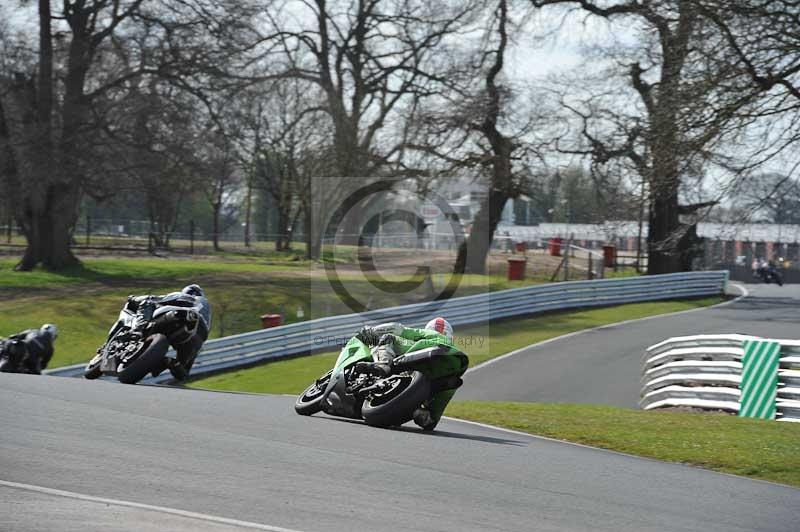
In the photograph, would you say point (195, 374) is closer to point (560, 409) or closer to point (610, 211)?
point (560, 409)

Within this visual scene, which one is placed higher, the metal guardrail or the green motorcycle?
the green motorcycle

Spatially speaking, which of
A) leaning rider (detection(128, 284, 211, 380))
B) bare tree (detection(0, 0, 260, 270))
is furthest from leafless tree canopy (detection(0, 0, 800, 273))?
leaning rider (detection(128, 284, 211, 380))

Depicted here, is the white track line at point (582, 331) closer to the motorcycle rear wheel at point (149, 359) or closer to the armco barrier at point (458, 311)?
the armco barrier at point (458, 311)

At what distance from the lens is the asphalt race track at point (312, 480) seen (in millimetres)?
5484

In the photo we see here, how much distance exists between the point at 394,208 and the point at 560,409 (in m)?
23.1

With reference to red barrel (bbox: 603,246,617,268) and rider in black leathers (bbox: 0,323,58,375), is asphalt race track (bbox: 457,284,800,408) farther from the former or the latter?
red barrel (bbox: 603,246,617,268)

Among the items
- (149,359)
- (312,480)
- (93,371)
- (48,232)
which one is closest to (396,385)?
(312,480)

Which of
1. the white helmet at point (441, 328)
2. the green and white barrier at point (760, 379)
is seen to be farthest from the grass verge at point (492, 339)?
the white helmet at point (441, 328)

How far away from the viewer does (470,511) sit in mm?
6094

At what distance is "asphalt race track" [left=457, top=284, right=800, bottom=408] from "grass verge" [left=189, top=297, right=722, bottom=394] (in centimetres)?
82

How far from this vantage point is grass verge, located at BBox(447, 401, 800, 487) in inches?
388

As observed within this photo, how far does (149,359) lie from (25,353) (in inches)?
170

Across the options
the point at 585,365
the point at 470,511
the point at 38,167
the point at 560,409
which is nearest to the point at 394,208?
the point at 38,167

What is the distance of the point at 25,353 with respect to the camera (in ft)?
53.0
